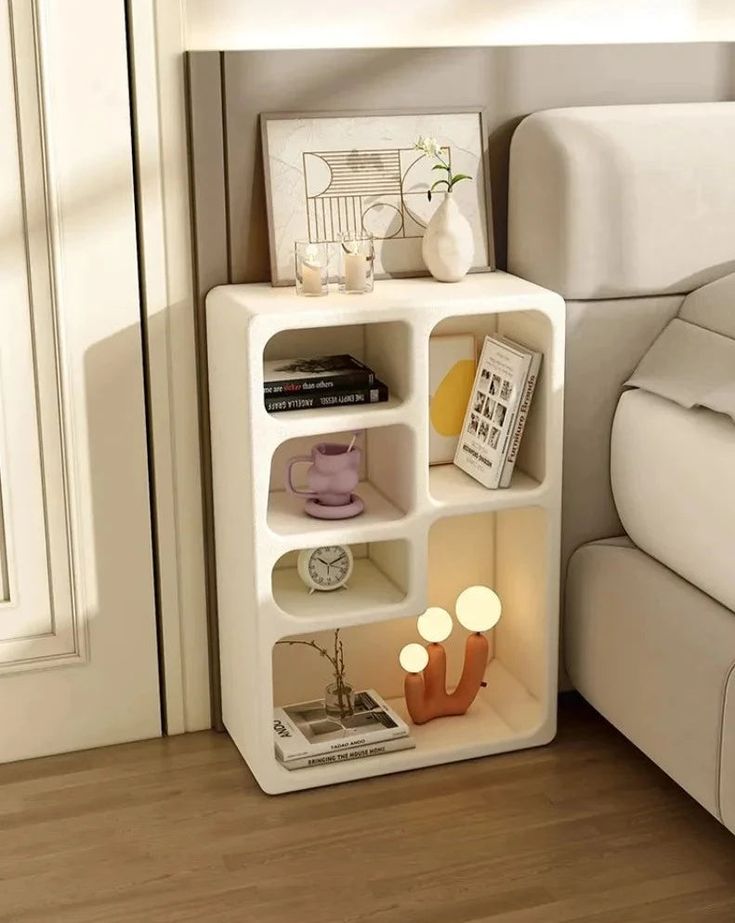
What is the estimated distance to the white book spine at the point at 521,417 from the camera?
241cm

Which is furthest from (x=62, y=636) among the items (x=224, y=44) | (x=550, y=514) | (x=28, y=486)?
(x=224, y=44)

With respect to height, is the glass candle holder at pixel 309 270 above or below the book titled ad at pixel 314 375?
above

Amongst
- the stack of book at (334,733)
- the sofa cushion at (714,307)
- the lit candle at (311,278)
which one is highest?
the lit candle at (311,278)

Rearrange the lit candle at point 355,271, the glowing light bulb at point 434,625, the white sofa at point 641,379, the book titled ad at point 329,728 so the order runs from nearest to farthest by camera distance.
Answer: the white sofa at point 641,379 < the lit candle at point 355,271 < the book titled ad at point 329,728 < the glowing light bulb at point 434,625

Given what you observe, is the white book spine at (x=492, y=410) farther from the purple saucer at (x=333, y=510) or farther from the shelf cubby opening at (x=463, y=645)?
the purple saucer at (x=333, y=510)

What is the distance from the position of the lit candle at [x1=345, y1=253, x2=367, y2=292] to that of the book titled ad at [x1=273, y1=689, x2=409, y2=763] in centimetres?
79

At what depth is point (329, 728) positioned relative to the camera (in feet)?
8.20

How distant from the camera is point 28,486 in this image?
7.98ft

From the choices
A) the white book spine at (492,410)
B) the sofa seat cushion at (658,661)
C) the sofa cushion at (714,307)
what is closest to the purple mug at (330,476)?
the white book spine at (492,410)

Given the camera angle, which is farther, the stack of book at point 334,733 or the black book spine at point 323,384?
the stack of book at point 334,733

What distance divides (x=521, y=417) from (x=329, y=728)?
672 millimetres

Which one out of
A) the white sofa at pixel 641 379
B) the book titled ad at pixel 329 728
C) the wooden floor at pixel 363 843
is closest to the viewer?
the wooden floor at pixel 363 843

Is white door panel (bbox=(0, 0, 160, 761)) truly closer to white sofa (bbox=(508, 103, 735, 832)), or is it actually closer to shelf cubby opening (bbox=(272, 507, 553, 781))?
shelf cubby opening (bbox=(272, 507, 553, 781))

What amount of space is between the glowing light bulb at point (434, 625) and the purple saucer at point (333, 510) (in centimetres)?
27
